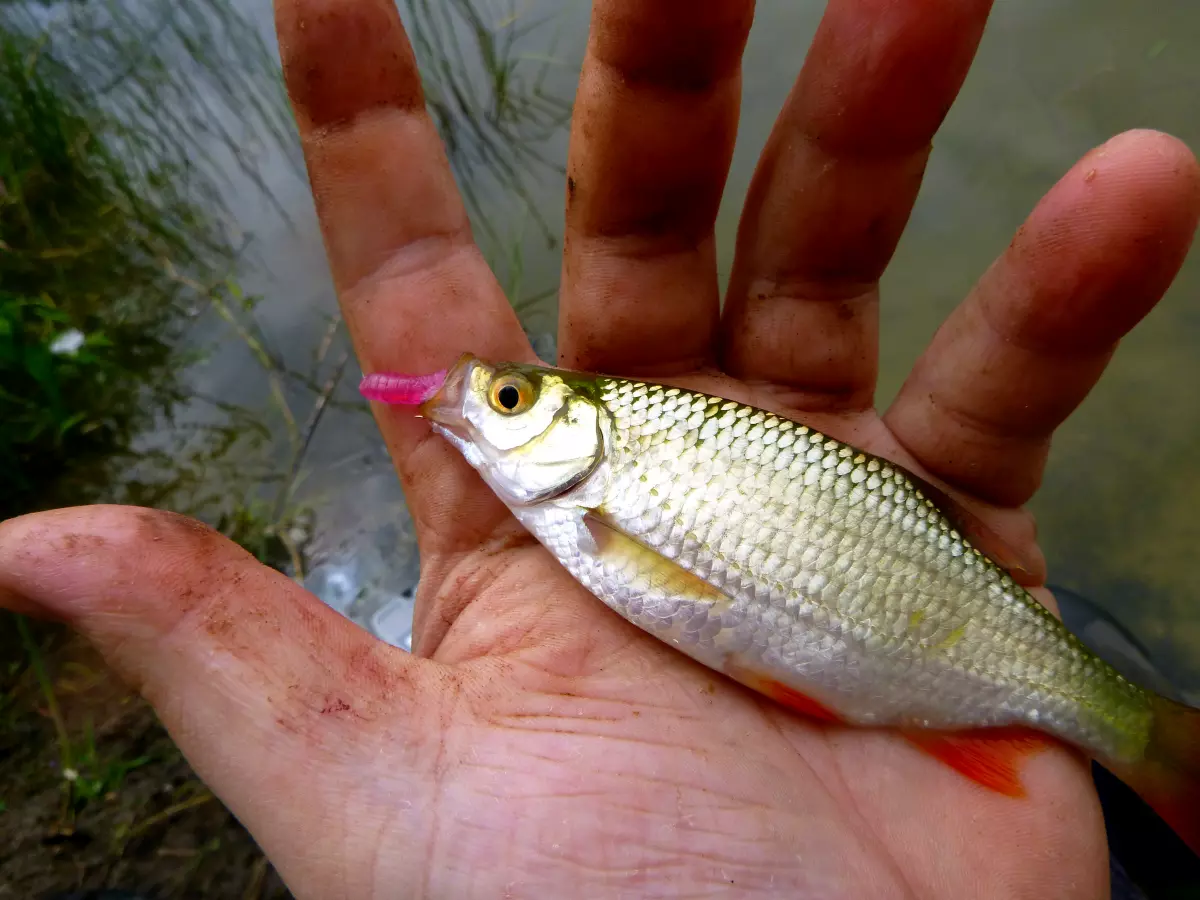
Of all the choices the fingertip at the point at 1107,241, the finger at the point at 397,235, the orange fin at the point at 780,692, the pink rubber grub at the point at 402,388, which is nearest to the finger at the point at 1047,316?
the fingertip at the point at 1107,241

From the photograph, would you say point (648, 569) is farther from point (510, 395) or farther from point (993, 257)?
point (993, 257)

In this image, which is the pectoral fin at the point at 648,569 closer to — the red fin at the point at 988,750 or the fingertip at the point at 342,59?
the red fin at the point at 988,750

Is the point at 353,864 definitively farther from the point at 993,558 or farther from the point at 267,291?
the point at 267,291

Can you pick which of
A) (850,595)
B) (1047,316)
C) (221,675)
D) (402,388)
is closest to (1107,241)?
(1047,316)

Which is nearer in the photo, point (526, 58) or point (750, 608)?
point (750, 608)

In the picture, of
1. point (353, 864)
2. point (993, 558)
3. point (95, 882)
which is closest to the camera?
point (353, 864)

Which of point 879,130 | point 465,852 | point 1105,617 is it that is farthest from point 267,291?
point 1105,617

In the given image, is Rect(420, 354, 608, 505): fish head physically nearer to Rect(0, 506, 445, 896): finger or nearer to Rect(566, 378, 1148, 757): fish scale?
Rect(566, 378, 1148, 757): fish scale
